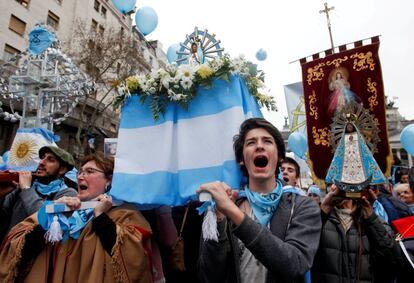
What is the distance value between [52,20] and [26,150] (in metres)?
23.3

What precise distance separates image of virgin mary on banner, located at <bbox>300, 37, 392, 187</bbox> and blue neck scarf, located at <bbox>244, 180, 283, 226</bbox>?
4.73 ft

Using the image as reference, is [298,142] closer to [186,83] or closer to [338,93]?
[338,93]

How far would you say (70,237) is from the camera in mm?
2309

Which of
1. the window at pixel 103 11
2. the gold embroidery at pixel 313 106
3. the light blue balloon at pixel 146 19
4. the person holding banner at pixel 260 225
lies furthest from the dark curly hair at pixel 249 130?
the window at pixel 103 11

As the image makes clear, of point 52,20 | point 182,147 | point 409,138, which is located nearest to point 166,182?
point 182,147

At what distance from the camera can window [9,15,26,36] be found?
19617 mm

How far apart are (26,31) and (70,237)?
23256 millimetres

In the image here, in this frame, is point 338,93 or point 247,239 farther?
point 338,93

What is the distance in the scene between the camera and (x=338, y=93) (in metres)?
3.16

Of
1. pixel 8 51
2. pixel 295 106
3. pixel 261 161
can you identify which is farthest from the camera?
pixel 8 51

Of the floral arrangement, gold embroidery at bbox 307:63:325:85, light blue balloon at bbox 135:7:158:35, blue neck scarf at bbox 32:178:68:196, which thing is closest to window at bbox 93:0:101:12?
light blue balloon at bbox 135:7:158:35

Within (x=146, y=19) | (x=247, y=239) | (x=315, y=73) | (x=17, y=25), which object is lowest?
(x=247, y=239)

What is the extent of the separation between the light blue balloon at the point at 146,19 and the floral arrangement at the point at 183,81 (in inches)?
89.8

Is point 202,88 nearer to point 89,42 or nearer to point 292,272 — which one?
point 292,272
